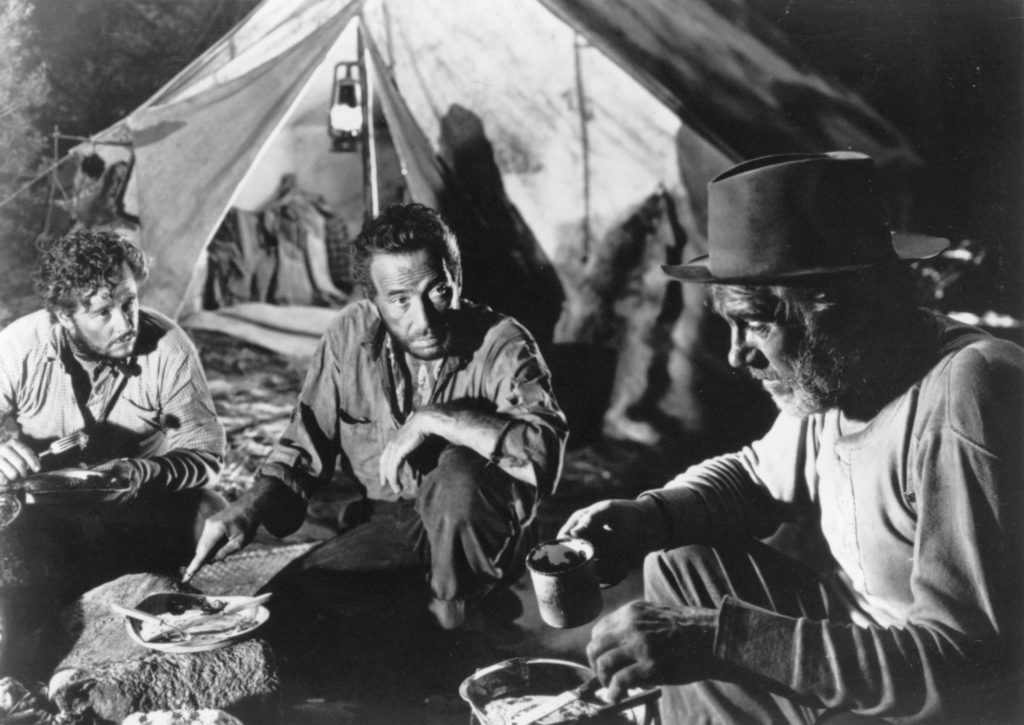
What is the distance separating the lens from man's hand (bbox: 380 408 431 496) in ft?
8.23

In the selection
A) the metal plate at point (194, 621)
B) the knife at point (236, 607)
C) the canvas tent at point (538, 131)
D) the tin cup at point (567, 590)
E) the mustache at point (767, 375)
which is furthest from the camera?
the canvas tent at point (538, 131)

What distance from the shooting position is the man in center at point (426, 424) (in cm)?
246

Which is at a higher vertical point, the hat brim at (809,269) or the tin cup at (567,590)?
the hat brim at (809,269)

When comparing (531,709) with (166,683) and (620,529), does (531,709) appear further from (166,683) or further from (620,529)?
(166,683)

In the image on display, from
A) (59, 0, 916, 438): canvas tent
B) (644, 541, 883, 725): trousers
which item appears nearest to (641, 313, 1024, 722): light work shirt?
(644, 541, 883, 725): trousers

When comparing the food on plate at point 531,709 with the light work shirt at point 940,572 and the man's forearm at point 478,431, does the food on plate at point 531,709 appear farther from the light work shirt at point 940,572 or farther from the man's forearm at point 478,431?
the man's forearm at point 478,431

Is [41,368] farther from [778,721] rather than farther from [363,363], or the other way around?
[778,721]

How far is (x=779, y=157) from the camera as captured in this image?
2.01 meters

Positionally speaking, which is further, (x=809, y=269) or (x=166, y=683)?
(x=166, y=683)

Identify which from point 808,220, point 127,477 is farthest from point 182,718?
point 808,220

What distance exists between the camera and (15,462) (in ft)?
8.29

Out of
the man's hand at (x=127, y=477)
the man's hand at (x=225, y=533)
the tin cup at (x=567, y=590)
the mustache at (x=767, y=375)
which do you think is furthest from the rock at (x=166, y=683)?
the mustache at (x=767, y=375)

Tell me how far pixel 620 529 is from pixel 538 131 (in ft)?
4.39

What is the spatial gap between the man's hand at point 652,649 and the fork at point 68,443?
176 centimetres
